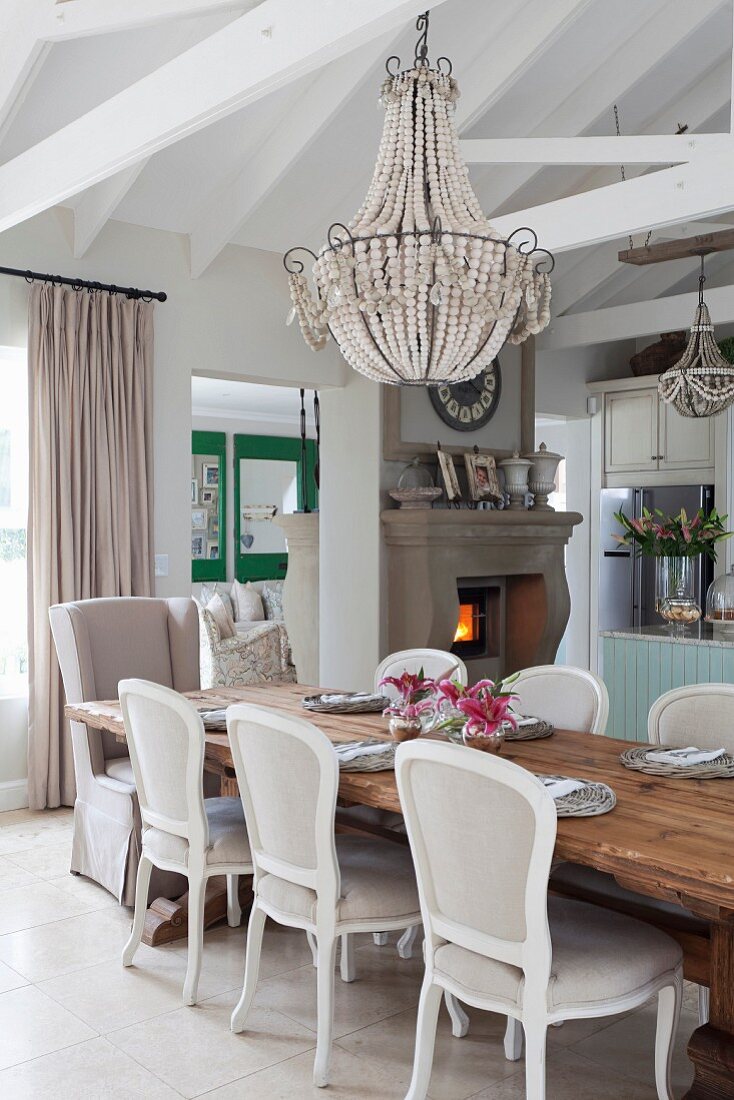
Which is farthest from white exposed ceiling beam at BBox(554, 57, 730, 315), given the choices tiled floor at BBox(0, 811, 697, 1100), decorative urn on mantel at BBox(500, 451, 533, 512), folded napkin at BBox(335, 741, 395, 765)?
tiled floor at BBox(0, 811, 697, 1100)

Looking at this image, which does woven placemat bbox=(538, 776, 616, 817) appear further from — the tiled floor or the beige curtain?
the beige curtain

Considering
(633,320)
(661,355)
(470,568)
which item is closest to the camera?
(470,568)

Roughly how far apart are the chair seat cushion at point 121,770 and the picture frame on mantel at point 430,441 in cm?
266

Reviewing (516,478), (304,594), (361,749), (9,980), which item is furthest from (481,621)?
(9,980)

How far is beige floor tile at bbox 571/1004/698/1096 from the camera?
8.25 feet

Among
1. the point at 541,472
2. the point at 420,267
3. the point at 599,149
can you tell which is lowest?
the point at 541,472

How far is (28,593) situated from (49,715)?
0.59m

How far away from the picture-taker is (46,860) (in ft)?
13.5

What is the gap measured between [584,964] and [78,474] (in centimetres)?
348

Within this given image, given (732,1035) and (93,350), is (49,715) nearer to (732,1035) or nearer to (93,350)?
(93,350)

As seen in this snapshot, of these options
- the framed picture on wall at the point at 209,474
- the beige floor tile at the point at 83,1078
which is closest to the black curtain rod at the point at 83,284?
the beige floor tile at the point at 83,1078

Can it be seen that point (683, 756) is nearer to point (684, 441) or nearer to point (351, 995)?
point (351, 995)

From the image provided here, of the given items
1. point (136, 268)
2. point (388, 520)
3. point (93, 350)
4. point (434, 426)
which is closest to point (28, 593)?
point (93, 350)

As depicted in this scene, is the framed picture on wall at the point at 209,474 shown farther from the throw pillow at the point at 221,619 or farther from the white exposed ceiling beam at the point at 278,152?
the white exposed ceiling beam at the point at 278,152
